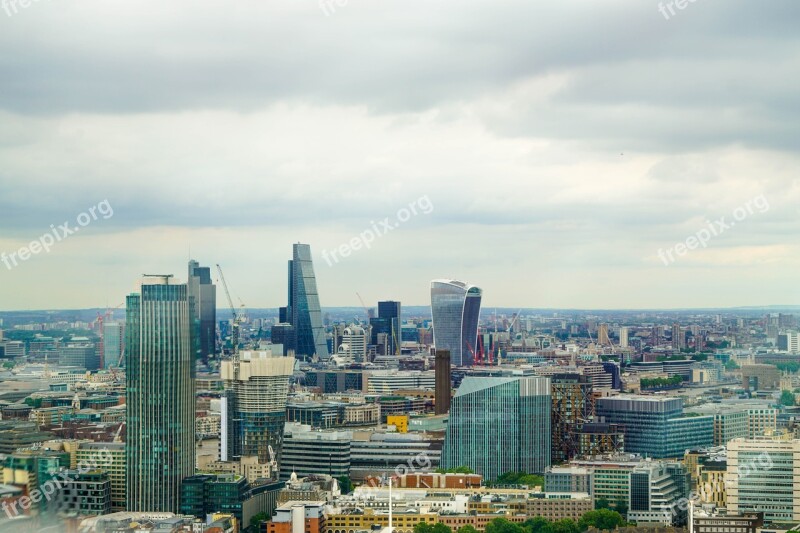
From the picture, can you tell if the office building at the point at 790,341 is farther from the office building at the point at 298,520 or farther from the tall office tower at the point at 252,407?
the office building at the point at 298,520

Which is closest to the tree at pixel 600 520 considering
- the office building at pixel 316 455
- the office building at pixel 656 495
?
the office building at pixel 656 495

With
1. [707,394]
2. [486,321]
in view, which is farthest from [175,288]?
[486,321]

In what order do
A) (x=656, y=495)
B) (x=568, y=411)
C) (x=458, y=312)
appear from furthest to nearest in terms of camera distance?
(x=458, y=312)
(x=568, y=411)
(x=656, y=495)

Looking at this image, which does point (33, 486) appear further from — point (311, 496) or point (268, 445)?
point (268, 445)

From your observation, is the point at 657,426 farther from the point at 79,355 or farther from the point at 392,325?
the point at 392,325

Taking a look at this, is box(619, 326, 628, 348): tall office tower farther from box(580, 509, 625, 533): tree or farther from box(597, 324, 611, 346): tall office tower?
box(580, 509, 625, 533): tree

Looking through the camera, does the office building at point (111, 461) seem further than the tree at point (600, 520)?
Yes

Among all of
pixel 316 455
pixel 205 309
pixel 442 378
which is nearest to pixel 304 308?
pixel 205 309
